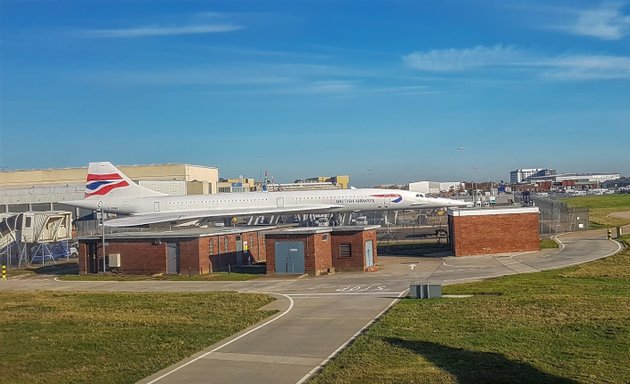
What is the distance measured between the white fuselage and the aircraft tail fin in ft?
2.52

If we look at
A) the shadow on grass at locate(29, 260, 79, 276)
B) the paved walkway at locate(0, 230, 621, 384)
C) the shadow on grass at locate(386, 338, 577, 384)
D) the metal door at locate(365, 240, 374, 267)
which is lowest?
the shadow on grass at locate(29, 260, 79, 276)

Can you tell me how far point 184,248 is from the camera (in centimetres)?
4325

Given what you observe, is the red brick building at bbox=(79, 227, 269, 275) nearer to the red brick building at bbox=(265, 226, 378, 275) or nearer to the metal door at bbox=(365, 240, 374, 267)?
the red brick building at bbox=(265, 226, 378, 275)

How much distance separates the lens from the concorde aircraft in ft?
224

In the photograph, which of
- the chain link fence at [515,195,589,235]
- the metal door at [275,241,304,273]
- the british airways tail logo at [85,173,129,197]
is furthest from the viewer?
the british airways tail logo at [85,173,129,197]

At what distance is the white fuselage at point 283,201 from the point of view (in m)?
68.4

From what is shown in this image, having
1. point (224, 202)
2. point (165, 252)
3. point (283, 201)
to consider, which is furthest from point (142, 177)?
point (165, 252)

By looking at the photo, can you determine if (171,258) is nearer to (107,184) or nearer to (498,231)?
(498,231)

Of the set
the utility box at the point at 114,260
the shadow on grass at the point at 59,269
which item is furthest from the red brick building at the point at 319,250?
the shadow on grass at the point at 59,269

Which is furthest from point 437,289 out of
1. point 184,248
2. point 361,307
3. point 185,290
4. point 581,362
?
point 184,248

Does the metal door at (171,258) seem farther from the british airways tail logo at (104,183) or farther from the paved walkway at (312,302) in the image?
the british airways tail logo at (104,183)

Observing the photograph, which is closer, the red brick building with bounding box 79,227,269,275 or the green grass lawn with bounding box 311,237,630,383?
the green grass lawn with bounding box 311,237,630,383

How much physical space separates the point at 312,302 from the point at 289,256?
1236 cm

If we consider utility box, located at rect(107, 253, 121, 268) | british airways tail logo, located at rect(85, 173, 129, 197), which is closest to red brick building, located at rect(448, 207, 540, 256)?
utility box, located at rect(107, 253, 121, 268)
